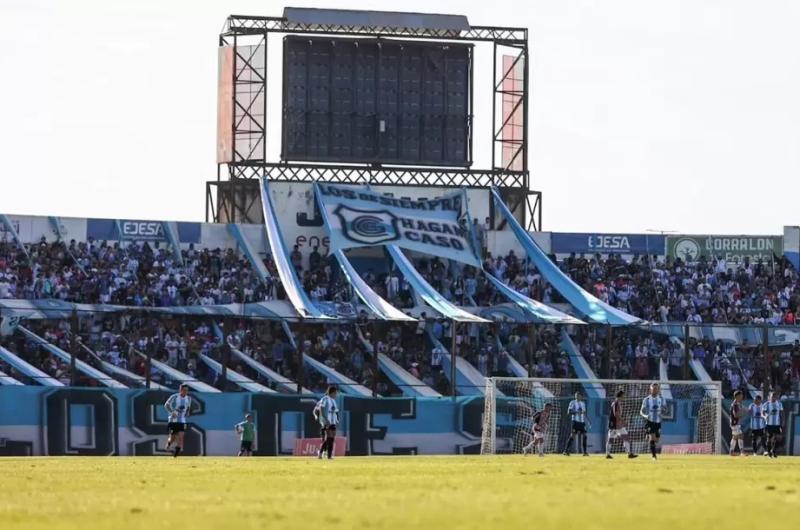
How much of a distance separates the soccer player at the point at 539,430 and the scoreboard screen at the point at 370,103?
792 inches

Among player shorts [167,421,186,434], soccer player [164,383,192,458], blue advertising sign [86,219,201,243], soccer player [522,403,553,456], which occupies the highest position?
blue advertising sign [86,219,201,243]

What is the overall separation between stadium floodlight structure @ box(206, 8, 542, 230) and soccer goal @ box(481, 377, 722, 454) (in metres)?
17.1

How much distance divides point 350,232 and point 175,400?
24.8 metres

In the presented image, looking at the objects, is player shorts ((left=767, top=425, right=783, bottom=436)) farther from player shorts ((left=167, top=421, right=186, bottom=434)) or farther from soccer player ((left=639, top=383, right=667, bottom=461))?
player shorts ((left=167, top=421, right=186, bottom=434))

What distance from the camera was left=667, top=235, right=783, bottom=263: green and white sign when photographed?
7650cm

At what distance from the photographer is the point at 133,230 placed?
71.0m

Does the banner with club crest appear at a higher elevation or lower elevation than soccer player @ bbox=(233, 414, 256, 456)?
higher

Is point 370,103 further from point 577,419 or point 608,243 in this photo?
point 577,419

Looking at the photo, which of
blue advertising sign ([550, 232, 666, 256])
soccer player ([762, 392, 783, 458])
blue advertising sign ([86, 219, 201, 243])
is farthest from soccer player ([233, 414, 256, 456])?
blue advertising sign ([550, 232, 666, 256])

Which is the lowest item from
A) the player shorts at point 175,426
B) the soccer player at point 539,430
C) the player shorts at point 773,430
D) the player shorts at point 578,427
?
the soccer player at point 539,430

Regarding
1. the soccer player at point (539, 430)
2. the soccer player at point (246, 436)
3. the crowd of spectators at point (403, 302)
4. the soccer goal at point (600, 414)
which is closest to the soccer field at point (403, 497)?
the soccer player at point (246, 436)

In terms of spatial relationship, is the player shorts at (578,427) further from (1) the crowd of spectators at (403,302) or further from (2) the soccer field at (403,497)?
(2) the soccer field at (403,497)

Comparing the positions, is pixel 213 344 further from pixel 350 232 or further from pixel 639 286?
pixel 639 286

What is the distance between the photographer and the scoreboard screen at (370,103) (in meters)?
74.6
